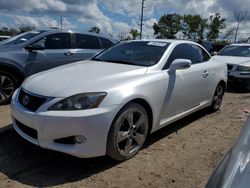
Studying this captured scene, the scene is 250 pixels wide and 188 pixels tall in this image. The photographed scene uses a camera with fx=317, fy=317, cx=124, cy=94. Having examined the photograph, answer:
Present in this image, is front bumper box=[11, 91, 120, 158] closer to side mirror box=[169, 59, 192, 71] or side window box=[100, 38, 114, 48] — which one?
side mirror box=[169, 59, 192, 71]

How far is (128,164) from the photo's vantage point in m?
3.84

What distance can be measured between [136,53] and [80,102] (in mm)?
1750

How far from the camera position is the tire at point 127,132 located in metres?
3.58

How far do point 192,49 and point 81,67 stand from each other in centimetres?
220

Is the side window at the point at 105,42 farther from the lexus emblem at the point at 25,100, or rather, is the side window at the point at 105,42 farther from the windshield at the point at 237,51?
the windshield at the point at 237,51

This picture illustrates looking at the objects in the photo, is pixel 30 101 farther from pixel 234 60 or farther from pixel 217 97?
pixel 234 60

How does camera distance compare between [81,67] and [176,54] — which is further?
[176,54]

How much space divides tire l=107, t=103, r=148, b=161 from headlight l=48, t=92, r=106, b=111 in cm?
30

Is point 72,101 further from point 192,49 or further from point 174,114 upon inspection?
point 192,49

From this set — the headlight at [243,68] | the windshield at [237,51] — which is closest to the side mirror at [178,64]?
the headlight at [243,68]

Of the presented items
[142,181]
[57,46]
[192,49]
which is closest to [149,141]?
[142,181]

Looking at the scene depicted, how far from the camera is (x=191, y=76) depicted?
16.5 ft

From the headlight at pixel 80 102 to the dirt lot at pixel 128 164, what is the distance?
0.77 metres

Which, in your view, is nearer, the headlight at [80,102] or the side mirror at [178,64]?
the headlight at [80,102]
